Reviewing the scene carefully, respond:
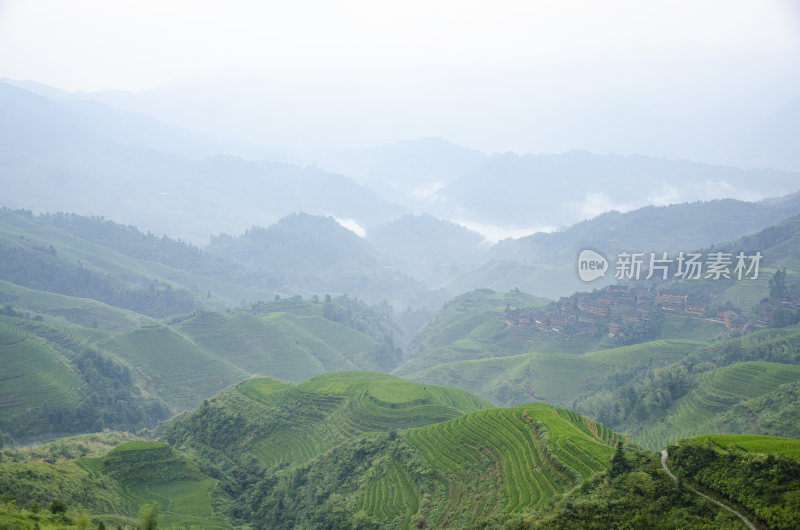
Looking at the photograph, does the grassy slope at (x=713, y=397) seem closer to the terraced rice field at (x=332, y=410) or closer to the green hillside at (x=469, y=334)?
the terraced rice field at (x=332, y=410)

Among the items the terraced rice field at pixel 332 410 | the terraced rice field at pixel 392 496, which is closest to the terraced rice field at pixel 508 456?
the terraced rice field at pixel 392 496

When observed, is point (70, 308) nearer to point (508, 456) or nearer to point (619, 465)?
point (508, 456)

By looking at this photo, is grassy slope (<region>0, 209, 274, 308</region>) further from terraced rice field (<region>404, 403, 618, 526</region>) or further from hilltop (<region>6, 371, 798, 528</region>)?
terraced rice field (<region>404, 403, 618, 526</region>)

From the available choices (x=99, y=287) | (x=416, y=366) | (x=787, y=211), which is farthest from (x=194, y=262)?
(x=787, y=211)

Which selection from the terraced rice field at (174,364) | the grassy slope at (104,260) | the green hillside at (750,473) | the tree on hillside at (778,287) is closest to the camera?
the green hillside at (750,473)

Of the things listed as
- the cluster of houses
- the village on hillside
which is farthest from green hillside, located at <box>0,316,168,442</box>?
the village on hillside

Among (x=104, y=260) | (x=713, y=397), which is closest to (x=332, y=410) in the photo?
(x=713, y=397)

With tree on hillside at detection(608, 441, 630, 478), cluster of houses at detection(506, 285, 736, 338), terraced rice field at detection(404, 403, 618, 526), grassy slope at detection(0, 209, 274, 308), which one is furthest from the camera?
grassy slope at detection(0, 209, 274, 308)
